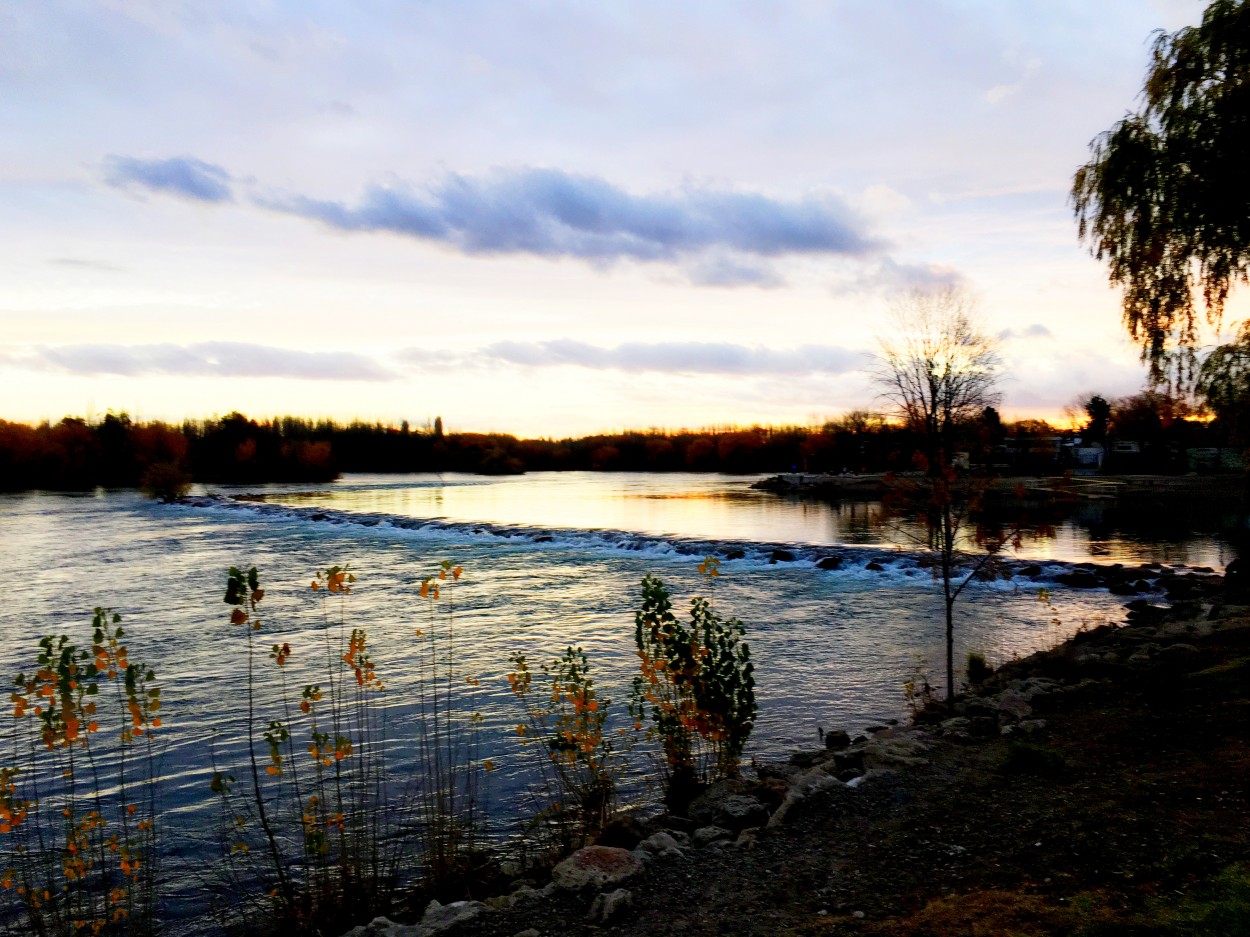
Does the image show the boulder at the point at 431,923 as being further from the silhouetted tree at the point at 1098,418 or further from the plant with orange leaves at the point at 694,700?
the silhouetted tree at the point at 1098,418

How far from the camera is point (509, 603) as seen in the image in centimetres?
1922

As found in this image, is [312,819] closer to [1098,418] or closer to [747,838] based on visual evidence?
[747,838]

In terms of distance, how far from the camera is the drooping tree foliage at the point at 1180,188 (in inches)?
365

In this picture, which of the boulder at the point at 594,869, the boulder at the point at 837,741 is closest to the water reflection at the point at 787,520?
the boulder at the point at 837,741

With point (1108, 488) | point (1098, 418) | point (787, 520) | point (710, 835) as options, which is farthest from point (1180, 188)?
point (1098, 418)

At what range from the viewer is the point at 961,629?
52.2ft

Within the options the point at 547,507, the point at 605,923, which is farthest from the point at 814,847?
the point at 547,507

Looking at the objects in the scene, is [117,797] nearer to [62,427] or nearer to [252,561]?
[252,561]

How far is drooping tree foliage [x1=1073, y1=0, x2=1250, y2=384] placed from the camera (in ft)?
30.4

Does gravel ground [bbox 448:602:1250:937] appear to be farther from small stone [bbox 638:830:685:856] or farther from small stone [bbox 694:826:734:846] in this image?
small stone [bbox 694:826:734:846]

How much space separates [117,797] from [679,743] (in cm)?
555

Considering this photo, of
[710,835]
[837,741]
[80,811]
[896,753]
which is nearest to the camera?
[710,835]

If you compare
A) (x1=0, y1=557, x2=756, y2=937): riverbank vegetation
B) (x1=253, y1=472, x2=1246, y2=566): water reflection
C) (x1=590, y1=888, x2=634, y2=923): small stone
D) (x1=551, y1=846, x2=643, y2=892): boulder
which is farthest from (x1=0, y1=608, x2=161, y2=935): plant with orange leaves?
(x1=253, y1=472, x2=1246, y2=566): water reflection

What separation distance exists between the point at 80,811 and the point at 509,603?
11.9 meters
